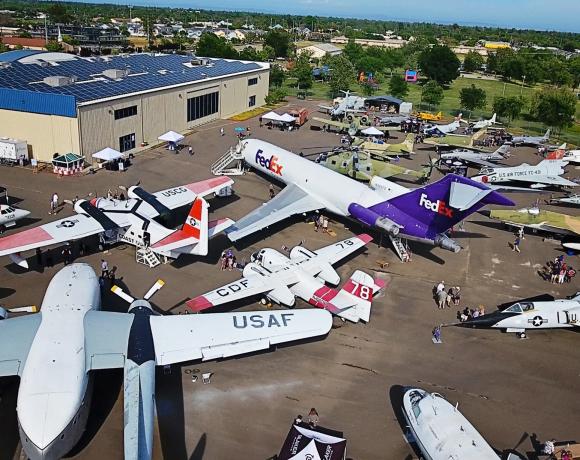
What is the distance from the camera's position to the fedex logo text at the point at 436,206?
32.9 m

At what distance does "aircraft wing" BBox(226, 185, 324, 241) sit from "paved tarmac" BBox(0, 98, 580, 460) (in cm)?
179

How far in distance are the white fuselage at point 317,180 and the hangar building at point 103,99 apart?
15.9 m

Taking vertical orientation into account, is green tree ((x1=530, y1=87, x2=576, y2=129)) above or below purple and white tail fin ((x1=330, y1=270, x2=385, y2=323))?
above

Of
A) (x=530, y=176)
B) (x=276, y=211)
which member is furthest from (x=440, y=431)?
(x=530, y=176)

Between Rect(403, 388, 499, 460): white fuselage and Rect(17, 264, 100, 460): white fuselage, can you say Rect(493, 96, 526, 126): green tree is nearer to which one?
Rect(403, 388, 499, 460): white fuselage

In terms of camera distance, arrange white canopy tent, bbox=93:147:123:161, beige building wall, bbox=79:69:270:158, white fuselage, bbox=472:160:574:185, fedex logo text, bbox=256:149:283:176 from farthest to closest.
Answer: white fuselage, bbox=472:160:574:185 → beige building wall, bbox=79:69:270:158 → white canopy tent, bbox=93:147:123:161 → fedex logo text, bbox=256:149:283:176

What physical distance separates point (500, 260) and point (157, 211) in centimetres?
2620

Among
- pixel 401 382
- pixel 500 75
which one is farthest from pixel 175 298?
pixel 500 75

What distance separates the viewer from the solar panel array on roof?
5488 cm

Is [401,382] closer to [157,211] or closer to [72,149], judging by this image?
[157,211]

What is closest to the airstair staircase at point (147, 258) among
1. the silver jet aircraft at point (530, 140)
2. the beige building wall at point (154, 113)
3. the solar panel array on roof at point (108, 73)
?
the beige building wall at point (154, 113)

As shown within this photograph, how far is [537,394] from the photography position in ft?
79.9

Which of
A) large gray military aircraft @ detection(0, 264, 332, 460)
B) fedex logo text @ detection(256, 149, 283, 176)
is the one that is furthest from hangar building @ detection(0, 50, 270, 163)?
large gray military aircraft @ detection(0, 264, 332, 460)

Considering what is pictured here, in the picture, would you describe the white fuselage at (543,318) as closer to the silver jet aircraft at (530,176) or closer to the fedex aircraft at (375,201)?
the fedex aircraft at (375,201)
